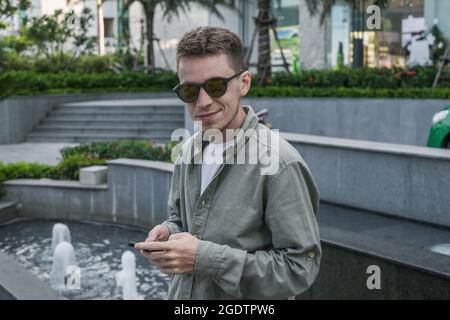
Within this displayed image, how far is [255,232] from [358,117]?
47.0 feet

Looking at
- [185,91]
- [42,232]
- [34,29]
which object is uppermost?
[34,29]

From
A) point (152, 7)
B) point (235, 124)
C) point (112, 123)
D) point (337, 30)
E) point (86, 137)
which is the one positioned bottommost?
point (86, 137)

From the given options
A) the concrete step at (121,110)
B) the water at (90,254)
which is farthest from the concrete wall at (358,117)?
the water at (90,254)

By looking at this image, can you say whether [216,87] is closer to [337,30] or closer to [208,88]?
[208,88]

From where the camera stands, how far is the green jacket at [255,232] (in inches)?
86.6

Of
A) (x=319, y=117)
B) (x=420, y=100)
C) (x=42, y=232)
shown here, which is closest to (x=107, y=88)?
(x=319, y=117)

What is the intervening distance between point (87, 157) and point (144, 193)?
7.15 ft

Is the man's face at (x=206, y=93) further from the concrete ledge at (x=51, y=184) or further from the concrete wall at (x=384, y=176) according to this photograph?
the concrete ledge at (x=51, y=184)

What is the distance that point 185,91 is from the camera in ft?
7.57

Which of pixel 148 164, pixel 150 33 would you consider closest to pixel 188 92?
pixel 148 164

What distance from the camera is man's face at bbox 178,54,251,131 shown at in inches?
88.8

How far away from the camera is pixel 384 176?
7496mm

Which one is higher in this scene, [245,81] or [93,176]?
[245,81]
